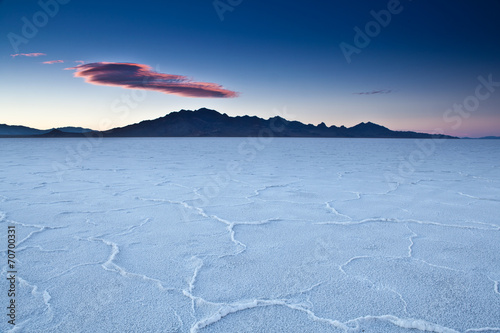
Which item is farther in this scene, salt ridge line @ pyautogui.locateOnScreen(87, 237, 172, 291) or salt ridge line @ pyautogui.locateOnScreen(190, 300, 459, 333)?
salt ridge line @ pyautogui.locateOnScreen(87, 237, 172, 291)

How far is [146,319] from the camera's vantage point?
4.45ft

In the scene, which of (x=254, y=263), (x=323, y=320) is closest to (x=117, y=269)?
(x=254, y=263)

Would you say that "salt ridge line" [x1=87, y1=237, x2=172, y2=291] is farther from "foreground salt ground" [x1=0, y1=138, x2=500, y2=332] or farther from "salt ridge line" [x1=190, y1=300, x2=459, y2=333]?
"salt ridge line" [x1=190, y1=300, x2=459, y2=333]

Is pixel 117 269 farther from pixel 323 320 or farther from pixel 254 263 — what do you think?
pixel 323 320

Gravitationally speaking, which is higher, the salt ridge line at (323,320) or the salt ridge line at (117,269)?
the salt ridge line at (323,320)

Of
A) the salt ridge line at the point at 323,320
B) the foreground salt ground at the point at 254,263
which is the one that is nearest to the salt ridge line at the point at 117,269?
the foreground salt ground at the point at 254,263

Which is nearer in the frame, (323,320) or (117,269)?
(323,320)

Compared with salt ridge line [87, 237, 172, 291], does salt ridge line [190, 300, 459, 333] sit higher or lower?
higher

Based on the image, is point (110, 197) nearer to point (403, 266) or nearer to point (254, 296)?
point (254, 296)

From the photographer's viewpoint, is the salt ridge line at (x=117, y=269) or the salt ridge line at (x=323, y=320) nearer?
the salt ridge line at (x=323, y=320)

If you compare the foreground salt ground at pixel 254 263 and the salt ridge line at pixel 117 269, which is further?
the salt ridge line at pixel 117 269

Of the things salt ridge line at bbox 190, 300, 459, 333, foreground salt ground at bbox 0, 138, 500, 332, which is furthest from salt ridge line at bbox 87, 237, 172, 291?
salt ridge line at bbox 190, 300, 459, 333

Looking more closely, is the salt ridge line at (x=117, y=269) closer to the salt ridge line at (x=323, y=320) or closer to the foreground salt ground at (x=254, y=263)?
the foreground salt ground at (x=254, y=263)

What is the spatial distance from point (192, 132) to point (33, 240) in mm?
142740
